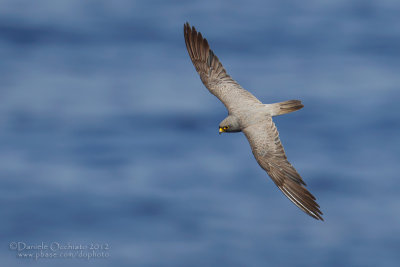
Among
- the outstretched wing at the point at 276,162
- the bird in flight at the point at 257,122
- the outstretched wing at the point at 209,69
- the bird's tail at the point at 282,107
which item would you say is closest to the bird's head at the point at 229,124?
the bird in flight at the point at 257,122

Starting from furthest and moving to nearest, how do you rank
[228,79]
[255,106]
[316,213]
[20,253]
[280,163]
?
[20,253] → [228,79] → [255,106] → [280,163] → [316,213]

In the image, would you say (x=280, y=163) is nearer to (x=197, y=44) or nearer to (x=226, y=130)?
(x=226, y=130)

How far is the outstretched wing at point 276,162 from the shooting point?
21.4 m

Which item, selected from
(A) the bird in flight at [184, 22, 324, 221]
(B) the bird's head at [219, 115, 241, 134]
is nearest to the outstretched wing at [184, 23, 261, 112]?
(A) the bird in flight at [184, 22, 324, 221]

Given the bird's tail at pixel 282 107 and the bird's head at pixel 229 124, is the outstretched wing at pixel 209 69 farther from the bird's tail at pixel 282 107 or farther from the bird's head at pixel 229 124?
the bird's tail at pixel 282 107

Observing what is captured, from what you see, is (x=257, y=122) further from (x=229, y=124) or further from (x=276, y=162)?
(x=276, y=162)

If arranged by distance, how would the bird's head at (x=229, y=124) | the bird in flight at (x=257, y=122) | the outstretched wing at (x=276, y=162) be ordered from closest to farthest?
the outstretched wing at (x=276, y=162) < the bird in flight at (x=257, y=122) < the bird's head at (x=229, y=124)

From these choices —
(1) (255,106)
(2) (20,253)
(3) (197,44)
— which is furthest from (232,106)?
(2) (20,253)

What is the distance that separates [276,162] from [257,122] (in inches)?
61.4

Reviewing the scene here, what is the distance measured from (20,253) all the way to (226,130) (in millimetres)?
155874

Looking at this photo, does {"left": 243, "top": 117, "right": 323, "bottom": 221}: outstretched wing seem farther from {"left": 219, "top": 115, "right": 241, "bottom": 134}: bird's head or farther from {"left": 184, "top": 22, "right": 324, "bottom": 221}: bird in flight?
{"left": 219, "top": 115, "right": 241, "bottom": 134}: bird's head

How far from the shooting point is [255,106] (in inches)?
931

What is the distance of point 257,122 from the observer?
75.3 feet

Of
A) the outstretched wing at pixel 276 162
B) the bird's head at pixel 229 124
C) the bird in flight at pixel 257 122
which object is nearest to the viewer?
the outstretched wing at pixel 276 162
